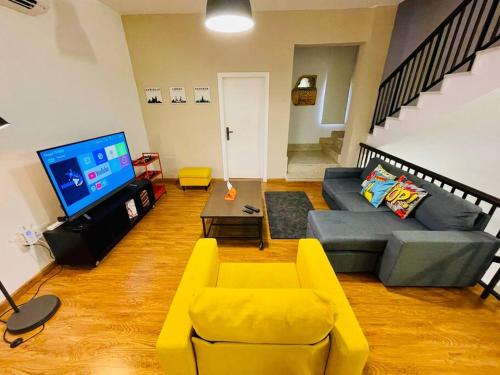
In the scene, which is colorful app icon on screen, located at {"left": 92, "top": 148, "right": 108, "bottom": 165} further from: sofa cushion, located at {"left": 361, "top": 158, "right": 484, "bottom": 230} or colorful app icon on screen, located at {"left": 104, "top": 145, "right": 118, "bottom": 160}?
sofa cushion, located at {"left": 361, "top": 158, "right": 484, "bottom": 230}

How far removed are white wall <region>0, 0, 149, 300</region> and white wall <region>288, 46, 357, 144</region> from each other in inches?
157

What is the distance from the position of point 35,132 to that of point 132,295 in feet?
6.05

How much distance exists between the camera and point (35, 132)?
2.06 metres

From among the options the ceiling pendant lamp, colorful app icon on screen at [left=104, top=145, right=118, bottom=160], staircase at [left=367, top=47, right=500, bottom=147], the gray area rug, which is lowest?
the gray area rug

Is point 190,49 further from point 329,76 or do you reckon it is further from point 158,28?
point 329,76

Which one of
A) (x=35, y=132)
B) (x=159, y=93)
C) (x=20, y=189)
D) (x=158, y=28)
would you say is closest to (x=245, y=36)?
(x=158, y=28)

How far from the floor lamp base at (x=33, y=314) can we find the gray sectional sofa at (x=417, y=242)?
7.85ft

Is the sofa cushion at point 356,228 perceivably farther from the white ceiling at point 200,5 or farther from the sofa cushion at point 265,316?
the white ceiling at point 200,5

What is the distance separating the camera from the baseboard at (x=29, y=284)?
5.89 feet

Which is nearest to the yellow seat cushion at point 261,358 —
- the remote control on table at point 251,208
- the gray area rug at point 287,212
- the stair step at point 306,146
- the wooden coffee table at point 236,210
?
the wooden coffee table at point 236,210

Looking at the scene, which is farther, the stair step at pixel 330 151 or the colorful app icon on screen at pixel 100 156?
the stair step at pixel 330 151

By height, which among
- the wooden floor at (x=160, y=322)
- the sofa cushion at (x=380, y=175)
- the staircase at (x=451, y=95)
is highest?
the staircase at (x=451, y=95)

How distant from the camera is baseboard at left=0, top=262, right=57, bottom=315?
1.80 meters

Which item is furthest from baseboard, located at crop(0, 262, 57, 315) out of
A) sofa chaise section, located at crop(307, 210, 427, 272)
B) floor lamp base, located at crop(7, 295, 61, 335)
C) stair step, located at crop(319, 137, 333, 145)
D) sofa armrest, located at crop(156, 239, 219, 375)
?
stair step, located at crop(319, 137, 333, 145)
